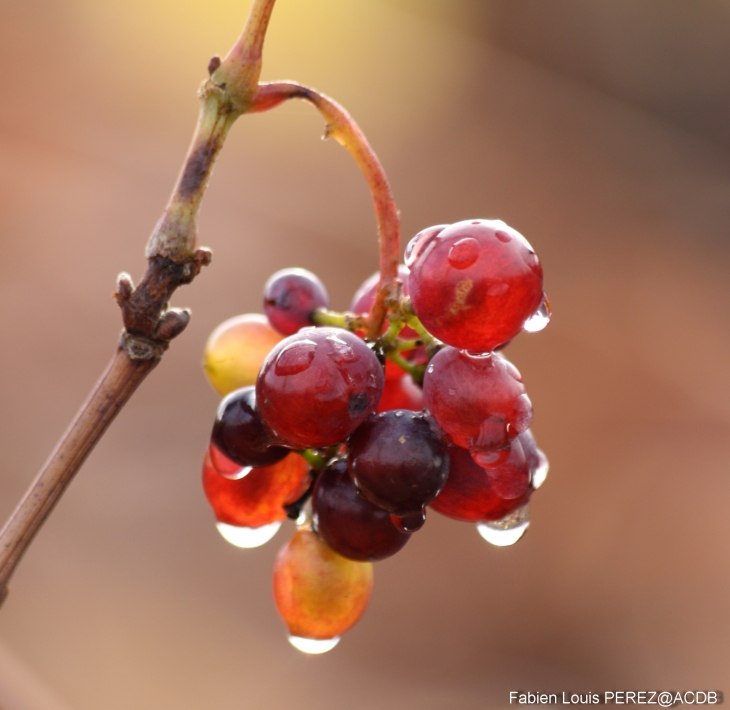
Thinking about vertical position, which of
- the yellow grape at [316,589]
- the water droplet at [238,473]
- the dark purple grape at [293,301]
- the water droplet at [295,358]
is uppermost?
the dark purple grape at [293,301]

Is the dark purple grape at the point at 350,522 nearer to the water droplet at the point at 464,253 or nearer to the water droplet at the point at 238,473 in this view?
the water droplet at the point at 238,473

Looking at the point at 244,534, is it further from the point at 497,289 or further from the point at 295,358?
the point at 497,289

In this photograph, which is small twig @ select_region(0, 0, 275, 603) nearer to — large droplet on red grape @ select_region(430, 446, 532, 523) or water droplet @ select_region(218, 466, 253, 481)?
water droplet @ select_region(218, 466, 253, 481)

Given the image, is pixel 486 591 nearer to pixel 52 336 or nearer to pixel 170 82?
pixel 52 336

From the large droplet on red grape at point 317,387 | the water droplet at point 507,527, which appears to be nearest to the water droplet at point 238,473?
the large droplet on red grape at point 317,387

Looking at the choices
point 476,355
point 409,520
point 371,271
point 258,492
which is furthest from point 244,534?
point 371,271
